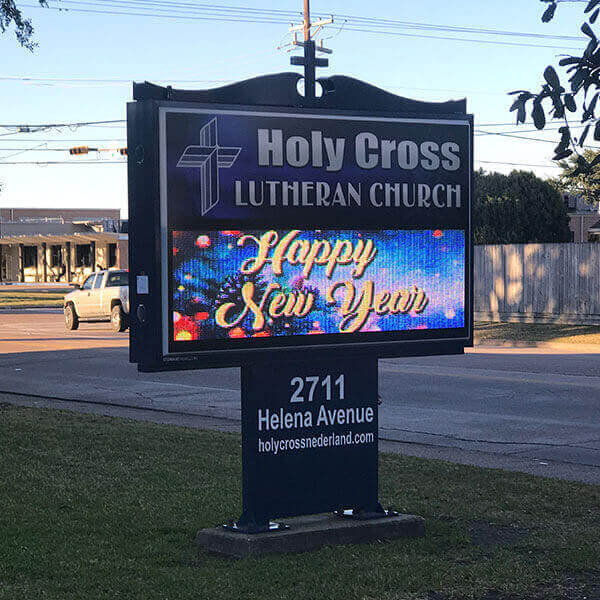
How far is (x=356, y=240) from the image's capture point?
23.7 ft

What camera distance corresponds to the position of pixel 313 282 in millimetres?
7043

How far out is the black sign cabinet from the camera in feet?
21.7

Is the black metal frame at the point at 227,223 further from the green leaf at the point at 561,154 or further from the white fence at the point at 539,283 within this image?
A: the white fence at the point at 539,283

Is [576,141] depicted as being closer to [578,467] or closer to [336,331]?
[336,331]

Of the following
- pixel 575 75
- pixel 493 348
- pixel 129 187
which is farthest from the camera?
pixel 493 348

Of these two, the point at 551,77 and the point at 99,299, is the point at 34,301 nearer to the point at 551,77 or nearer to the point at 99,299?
the point at 99,299

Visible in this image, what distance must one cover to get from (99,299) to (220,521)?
91.3 feet

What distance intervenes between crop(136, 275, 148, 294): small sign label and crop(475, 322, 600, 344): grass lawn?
2230 centimetres

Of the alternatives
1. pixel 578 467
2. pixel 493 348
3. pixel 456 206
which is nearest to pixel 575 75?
pixel 456 206

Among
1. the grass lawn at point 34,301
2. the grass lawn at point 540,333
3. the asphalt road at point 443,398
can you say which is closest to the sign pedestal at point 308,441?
the asphalt road at point 443,398

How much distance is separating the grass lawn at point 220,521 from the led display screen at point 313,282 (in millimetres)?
1399

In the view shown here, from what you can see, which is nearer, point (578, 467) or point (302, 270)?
point (302, 270)

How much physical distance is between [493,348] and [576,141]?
67.6 feet

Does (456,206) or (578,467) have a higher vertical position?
(456,206)
